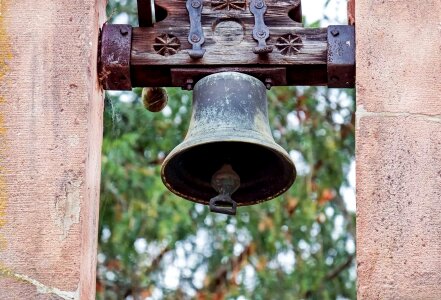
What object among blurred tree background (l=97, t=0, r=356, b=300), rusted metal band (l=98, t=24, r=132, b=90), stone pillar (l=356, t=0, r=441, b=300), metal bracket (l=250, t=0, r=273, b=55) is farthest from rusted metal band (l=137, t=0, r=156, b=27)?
blurred tree background (l=97, t=0, r=356, b=300)

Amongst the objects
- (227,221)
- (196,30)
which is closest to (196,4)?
(196,30)

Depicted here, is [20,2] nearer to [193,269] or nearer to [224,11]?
[224,11]

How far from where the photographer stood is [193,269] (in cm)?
820

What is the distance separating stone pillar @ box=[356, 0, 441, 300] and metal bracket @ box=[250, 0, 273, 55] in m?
0.27

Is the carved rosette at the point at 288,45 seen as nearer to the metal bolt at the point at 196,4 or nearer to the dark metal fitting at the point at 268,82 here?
the dark metal fitting at the point at 268,82

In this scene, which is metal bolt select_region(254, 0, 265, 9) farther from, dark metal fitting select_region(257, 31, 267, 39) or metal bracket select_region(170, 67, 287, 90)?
metal bracket select_region(170, 67, 287, 90)

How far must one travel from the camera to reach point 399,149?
4.04 metres

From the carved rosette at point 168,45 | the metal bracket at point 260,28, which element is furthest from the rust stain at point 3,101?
the metal bracket at point 260,28

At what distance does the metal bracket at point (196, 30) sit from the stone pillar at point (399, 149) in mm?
453

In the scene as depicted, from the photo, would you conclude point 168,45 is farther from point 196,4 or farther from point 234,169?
point 234,169

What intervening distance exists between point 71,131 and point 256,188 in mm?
632

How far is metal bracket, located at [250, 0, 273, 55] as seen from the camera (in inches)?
167

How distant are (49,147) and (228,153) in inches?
23.5

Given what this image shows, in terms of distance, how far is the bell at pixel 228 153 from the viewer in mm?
4129
